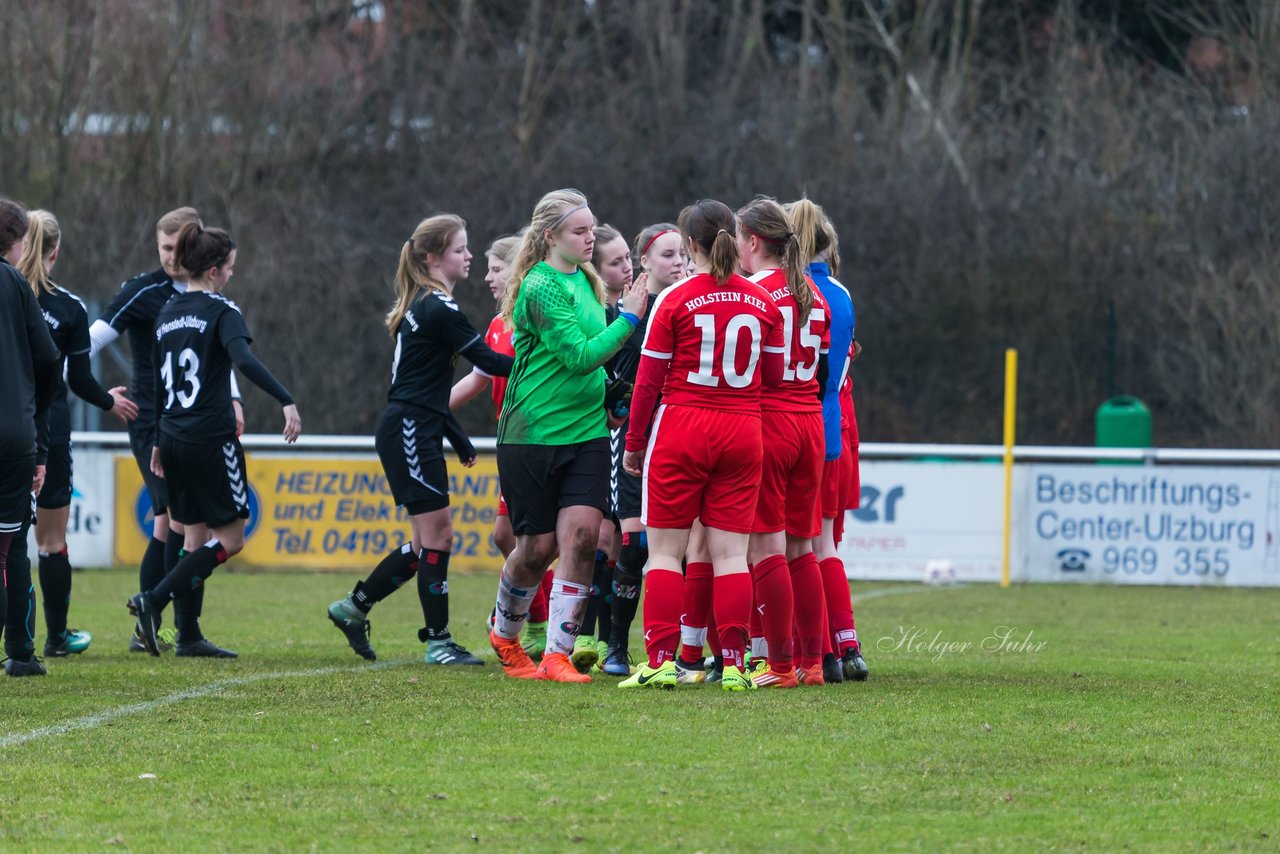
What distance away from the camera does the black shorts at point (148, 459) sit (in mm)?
9172

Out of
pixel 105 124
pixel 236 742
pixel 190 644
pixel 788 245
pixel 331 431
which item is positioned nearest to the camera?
pixel 236 742

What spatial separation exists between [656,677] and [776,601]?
56cm

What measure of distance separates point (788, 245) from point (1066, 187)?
677 inches

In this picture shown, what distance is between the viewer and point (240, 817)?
4.76 metres

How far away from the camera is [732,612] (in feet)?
22.7

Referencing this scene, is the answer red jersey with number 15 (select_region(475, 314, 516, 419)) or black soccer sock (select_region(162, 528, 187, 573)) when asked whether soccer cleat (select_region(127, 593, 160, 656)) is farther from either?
red jersey with number 15 (select_region(475, 314, 516, 419))

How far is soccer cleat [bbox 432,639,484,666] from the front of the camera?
324 inches

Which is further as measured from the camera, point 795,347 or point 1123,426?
point 1123,426

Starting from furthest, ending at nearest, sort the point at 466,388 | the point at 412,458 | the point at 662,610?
the point at 466,388, the point at 412,458, the point at 662,610

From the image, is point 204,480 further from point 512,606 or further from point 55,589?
point 512,606

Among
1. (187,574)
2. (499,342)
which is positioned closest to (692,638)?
(499,342)

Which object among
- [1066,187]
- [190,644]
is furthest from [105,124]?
[190,644]

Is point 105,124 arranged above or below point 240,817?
above

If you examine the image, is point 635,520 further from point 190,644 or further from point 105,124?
point 105,124
